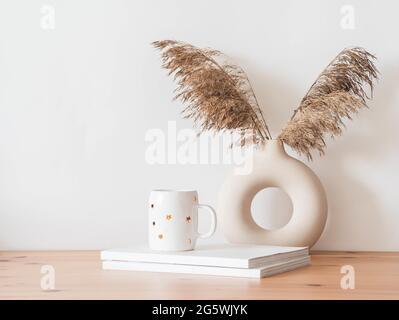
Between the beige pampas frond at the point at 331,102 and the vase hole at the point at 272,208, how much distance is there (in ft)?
0.43

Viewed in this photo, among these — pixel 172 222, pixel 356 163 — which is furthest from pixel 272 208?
pixel 172 222

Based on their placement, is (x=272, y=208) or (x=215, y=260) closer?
(x=215, y=260)

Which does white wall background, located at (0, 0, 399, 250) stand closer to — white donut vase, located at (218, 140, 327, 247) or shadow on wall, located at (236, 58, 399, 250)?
shadow on wall, located at (236, 58, 399, 250)

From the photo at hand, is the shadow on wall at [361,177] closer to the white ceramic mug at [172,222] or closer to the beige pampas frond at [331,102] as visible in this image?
the beige pampas frond at [331,102]

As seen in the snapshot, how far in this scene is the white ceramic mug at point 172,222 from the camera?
125 centimetres

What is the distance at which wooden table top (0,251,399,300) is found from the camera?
102cm

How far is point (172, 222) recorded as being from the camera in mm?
1257

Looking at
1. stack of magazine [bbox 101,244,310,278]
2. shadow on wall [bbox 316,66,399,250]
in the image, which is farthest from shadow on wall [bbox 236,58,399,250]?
stack of magazine [bbox 101,244,310,278]

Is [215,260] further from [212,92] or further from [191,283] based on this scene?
[212,92]

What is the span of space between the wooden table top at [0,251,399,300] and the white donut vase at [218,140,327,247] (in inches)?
3.2

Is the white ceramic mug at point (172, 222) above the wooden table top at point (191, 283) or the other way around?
above

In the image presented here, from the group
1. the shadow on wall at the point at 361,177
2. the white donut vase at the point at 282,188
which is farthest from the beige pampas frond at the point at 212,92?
the shadow on wall at the point at 361,177

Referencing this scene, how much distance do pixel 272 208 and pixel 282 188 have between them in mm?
110
